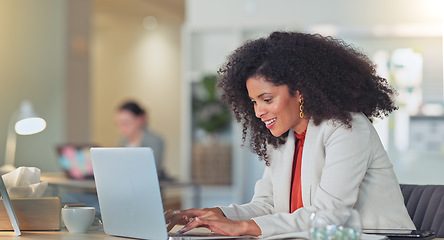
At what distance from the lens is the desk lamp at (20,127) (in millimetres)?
3687

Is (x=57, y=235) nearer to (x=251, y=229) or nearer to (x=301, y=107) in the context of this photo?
(x=251, y=229)

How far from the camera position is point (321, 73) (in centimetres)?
219

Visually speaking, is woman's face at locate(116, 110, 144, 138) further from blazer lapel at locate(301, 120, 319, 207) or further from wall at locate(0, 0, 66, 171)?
blazer lapel at locate(301, 120, 319, 207)

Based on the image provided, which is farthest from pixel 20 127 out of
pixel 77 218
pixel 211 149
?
pixel 211 149

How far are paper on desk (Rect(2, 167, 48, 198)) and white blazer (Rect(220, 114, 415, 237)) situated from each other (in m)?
0.59

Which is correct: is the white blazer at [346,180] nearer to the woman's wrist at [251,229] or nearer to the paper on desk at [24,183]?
the woman's wrist at [251,229]

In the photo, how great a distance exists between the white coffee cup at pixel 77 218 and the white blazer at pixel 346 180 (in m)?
0.44

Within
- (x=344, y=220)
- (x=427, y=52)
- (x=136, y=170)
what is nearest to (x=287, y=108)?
(x=136, y=170)

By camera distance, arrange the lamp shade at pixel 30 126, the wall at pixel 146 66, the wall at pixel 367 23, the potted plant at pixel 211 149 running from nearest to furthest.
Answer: the lamp shade at pixel 30 126
the wall at pixel 367 23
the potted plant at pixel 211 149
the wall at pixel 146 66

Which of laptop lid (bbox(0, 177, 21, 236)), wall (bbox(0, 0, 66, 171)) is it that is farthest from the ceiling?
laptop lid (bbox(0, 177, 21, 236))

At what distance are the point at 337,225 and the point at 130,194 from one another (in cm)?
63

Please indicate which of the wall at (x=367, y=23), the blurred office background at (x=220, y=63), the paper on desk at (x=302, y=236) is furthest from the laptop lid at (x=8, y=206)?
the wall at (x=367, y=23)

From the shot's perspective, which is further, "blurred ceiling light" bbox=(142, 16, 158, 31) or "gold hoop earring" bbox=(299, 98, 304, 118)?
"blurred ceiling light" bbox=(142, 16, 158, 31)

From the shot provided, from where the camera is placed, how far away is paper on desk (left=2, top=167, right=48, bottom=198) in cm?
216
